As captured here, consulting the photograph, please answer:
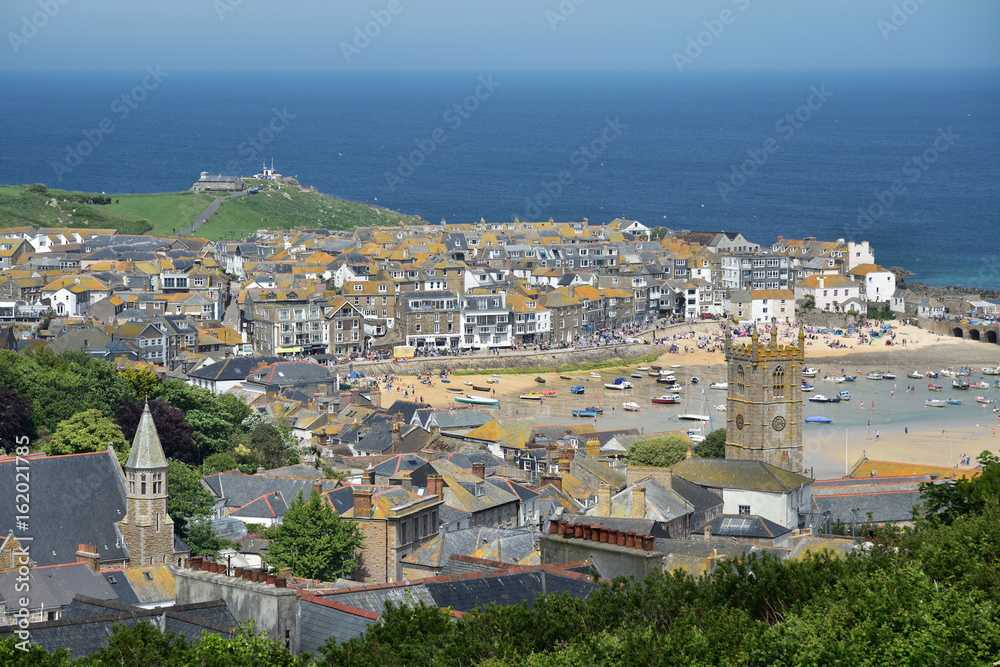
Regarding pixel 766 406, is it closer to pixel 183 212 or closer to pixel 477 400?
pixel 477 400

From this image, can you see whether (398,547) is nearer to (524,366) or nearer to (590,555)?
(590,555)

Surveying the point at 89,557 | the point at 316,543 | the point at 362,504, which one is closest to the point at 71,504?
the point at 89,557

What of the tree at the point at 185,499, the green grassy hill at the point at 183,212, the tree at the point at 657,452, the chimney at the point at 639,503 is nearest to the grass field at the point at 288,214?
the green grassy hill at the point at 183,212

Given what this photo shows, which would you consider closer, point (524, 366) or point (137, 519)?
point (137, 519)

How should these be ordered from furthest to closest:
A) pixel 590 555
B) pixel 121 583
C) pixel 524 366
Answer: pixel 524 366 < pixel 121 583 < pixel 590 555

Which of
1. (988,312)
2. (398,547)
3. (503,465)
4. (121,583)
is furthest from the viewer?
(988,312)

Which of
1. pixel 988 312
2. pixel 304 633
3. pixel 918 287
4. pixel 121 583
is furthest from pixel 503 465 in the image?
pixel 918 287

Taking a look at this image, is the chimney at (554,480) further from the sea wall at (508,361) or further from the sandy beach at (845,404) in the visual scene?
the sea wall at (508,361)

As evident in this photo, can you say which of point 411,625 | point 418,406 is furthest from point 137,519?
point 418,406

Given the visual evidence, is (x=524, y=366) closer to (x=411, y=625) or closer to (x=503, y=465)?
(x=503, y=465)
